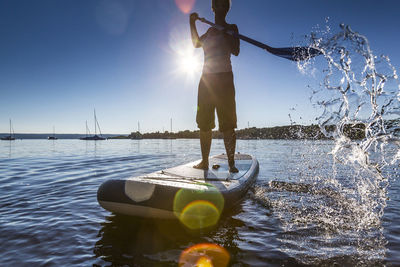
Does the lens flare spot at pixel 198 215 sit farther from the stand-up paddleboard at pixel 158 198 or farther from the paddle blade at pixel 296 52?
the paddle blade at pixel 296 52

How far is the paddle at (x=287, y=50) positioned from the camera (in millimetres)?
4457

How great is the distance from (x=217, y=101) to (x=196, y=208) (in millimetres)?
2248

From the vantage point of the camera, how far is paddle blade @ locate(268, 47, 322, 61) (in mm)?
4590

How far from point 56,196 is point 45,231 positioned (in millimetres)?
1814

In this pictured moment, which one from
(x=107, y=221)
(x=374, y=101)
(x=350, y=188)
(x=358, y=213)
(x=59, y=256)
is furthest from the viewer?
(x=350, y=188)

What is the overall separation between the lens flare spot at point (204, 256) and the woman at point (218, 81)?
2.28m

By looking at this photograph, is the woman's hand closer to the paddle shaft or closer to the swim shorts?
the paddle shaft

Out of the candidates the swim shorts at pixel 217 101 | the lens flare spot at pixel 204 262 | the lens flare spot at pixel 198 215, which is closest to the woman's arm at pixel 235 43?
the swim shorts at pixel 217 101

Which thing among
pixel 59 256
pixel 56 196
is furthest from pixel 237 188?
pixel 56 196

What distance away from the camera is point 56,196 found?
455 cm

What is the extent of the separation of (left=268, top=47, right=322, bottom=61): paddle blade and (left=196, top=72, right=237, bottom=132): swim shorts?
123 centimetres

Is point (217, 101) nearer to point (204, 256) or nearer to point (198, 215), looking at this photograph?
point (198, 215)

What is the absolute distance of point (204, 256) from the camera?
89.4 inches

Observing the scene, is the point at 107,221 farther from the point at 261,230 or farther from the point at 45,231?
the point at 261,230
